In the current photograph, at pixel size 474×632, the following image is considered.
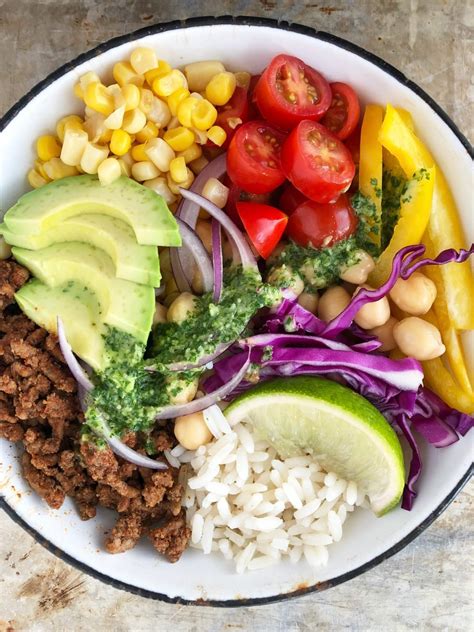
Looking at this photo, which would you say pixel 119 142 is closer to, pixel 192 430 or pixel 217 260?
pixel 217 260

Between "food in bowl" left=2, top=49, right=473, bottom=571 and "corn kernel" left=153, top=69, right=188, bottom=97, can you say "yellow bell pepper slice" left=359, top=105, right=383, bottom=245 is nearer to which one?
"food in bowl" left=2, top=49, right=473, bottom=571

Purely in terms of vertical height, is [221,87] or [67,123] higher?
[221,87]

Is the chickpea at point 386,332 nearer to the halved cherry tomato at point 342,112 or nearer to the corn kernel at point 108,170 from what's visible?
the halved cherry tomato at point 342,112

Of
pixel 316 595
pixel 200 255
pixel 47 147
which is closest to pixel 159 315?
pixel 200 255

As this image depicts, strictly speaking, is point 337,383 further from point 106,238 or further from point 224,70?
point 224,70

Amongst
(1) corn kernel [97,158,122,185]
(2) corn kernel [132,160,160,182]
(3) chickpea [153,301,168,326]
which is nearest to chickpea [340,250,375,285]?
(3) chickpea [153,301,168,326]

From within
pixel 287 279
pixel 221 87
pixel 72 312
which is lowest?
pixel 72 312

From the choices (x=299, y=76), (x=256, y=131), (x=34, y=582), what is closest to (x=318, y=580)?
(x=34, y=582)
